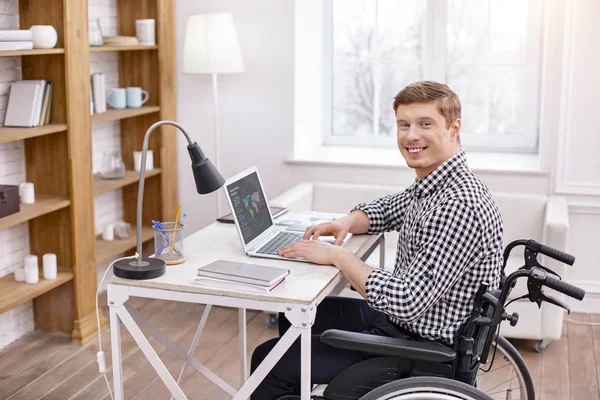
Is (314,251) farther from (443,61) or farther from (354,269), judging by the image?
(443,61)

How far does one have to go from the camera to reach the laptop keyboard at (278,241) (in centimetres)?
256

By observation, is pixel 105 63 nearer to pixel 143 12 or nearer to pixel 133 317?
pixel 143 12

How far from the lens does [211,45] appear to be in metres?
4.04

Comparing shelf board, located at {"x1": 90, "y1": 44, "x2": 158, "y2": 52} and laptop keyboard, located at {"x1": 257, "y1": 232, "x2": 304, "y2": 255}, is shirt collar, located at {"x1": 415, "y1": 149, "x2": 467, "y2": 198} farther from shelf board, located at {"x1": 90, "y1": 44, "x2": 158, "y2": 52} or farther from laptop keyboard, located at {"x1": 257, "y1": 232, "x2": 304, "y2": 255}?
shelf board, located at {"x1": 90, "y1": 44, "x2": 158, "y2": 52}

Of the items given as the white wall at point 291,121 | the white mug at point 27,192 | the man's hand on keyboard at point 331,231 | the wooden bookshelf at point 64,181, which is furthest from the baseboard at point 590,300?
the white mug at point 27,192

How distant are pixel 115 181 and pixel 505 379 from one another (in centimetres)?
219

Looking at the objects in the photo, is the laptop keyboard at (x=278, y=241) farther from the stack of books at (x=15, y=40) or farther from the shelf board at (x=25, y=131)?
the stack of books at (x=15, y=40)

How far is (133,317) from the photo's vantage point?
241 centimetres

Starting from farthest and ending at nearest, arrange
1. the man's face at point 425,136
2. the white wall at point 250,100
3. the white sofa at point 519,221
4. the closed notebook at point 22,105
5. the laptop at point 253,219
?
the white wall at point 250,100, the white sofa at point 519,221, the closed notebook at point 22,105, the laptop at point 253,219, the man's face at point 425,136

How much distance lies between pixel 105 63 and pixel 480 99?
2.16 meters

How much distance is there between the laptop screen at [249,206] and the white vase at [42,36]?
1.29 metres

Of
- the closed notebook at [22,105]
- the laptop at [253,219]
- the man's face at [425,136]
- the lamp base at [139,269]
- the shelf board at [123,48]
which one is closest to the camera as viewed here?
the lamp base at [139,269]

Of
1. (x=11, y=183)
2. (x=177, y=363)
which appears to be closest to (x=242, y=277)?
(x=177, y=363)

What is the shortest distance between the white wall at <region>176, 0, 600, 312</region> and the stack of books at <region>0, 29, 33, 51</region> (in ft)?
4.23
